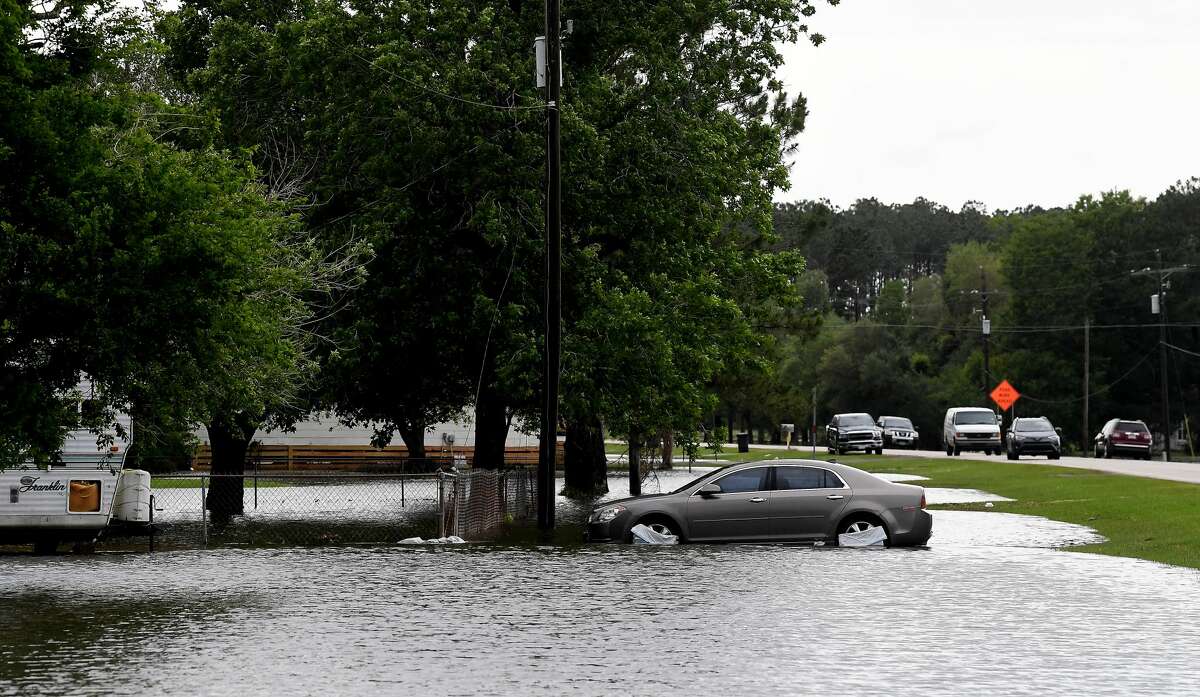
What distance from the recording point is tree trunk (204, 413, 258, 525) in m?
32.7

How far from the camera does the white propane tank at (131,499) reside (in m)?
22.4

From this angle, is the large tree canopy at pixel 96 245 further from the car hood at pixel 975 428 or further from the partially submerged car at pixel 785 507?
the car hood at pixel 975 428

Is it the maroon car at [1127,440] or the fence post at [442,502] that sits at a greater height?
the maroon car at [1127,440]

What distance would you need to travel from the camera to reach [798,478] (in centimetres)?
2223

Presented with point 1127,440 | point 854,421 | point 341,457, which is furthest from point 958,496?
point 854,421

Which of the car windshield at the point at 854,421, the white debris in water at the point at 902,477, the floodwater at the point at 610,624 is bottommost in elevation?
the floodwater at the point at 610,624

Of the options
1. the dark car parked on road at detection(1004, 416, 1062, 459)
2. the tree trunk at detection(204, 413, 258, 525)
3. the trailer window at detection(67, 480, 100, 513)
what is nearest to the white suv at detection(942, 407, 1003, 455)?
the dark car parked on road at detection(1004, 416, 1062, 459)

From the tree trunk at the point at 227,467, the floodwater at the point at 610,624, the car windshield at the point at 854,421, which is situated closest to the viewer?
the floodwater at the point at 610,624

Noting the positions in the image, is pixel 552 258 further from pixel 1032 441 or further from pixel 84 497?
pixel 1032 441

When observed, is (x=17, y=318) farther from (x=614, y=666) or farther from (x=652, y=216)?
(x=652, y=216)

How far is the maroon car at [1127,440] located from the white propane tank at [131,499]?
48727 mm

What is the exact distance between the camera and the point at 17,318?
16328mm

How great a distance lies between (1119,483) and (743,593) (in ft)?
81.3

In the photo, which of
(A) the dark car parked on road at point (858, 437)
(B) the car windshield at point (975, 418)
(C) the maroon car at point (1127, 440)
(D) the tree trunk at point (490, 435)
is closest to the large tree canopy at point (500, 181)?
(D) the tree trunk at point (490, 435)
